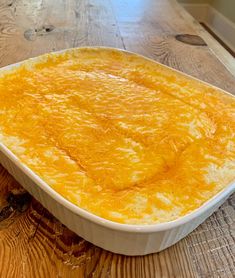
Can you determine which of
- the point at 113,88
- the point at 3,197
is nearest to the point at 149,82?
the point at 113,88

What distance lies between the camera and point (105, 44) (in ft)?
3.90

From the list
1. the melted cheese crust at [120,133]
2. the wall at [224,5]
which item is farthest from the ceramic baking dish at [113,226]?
the wall at [224,5]

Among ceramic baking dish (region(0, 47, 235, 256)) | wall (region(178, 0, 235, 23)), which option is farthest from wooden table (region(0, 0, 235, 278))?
wall (region(178, 0, 235, 23))

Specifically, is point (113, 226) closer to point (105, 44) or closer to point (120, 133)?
point (120, 133)

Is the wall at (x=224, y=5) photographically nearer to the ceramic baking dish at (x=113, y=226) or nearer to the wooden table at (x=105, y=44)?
the wooden table at (x=105, y=44)

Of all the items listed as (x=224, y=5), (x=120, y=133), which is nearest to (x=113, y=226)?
(x=120, y=133)

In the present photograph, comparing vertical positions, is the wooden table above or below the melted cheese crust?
below

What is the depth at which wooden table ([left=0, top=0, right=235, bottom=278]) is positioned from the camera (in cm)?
50

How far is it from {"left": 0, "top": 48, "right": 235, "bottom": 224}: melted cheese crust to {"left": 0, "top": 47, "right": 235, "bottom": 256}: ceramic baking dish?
16 mm

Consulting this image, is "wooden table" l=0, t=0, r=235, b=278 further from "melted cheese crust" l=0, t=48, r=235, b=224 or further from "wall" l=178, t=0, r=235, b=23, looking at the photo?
"wall" l=178, t=0, r=235, b=23

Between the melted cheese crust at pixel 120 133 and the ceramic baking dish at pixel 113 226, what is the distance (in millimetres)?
16

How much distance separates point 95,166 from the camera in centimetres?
54

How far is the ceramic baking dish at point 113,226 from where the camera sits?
430 mm

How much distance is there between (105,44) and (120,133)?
0.66m
